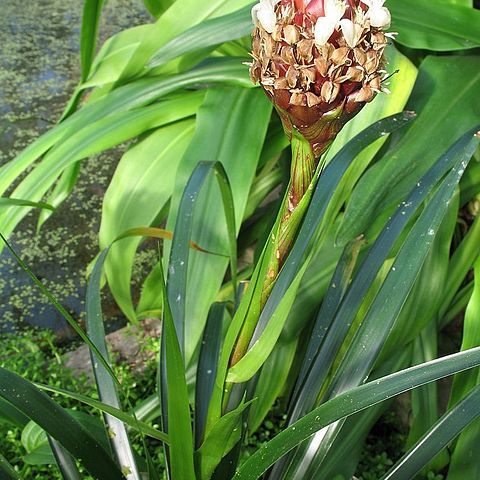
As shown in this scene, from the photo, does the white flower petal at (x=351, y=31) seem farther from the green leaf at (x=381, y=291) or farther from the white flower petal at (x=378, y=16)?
the green leaf at (x=381, y=291)

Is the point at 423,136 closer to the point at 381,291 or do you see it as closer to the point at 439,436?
the point at 381,291

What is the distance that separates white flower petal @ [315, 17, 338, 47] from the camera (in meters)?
0.35

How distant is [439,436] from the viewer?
0.56m

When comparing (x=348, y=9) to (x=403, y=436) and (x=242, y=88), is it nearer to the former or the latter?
(x=242, y=88)

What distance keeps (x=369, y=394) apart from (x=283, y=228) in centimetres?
13

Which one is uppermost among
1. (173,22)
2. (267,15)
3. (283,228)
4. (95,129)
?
(173,22)

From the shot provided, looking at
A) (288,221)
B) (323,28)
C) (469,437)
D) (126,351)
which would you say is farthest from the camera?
(126,351)

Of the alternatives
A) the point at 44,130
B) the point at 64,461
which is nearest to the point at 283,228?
the point at 64,461

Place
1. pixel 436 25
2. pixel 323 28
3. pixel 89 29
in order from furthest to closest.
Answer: pixel 89 29, pixel 436 25, pixel 323 28

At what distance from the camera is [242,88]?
105cm

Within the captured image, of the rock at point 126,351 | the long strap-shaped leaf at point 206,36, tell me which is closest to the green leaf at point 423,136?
the long strap-shaped leaf at point 206,36

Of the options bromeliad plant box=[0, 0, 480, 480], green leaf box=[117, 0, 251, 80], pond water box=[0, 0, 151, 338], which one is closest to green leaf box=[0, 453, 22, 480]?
bromeliad plant box=[0, 0, 480, 480]

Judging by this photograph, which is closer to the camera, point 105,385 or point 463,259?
point 105,385

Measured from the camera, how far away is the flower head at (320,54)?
36 centimetres
